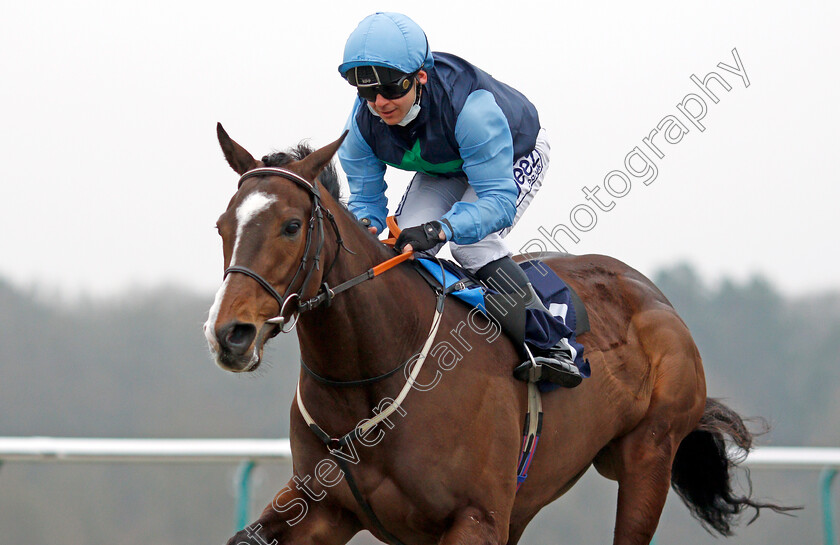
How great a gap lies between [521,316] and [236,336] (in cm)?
126

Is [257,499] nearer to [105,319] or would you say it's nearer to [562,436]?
[562,436]

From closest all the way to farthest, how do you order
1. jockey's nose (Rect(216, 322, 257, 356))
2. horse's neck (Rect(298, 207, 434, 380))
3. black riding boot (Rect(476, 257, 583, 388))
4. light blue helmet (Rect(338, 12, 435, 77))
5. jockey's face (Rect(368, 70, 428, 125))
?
jockey's nose (Rect(216, 322, 257, 356)) → horse's neck (Rect(298, 207, 434, 380)) → light blue helmet (Rect(338, 12, 435, 77)) → jockey's face (Rect(368, 70, 428, 125)) → black riding boot (Rect(476, 257, 583, 388))

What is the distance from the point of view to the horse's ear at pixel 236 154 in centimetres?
261

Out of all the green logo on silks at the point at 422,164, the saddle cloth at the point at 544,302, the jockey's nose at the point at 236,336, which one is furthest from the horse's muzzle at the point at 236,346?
the green logo on silks at the point at 422,164

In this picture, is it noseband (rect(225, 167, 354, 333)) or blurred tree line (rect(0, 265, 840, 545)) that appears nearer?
noseband (rect(225, 167, 354, 333))

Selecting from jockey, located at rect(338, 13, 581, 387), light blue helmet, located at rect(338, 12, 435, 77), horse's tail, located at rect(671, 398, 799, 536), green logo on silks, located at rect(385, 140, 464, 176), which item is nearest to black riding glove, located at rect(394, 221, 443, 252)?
jockey, located at rect(338, 13, 581, 387)

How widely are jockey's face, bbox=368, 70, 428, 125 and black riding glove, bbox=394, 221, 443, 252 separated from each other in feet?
1.34

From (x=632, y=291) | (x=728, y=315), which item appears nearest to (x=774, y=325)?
(x=728, y=315)

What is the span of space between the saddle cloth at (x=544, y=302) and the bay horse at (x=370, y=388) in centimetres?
8

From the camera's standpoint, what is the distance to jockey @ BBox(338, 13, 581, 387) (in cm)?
294

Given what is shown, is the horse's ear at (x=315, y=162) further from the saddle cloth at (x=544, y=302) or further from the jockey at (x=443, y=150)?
the saddle cloth at (x=544, y=302)

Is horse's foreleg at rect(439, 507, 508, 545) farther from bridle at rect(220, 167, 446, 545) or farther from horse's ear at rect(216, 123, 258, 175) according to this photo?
horse's ear at rect(216, 123, 258, 175)

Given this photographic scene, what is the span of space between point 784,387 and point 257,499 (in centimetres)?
1686

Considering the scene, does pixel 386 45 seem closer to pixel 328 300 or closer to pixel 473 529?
pixel 328 300
